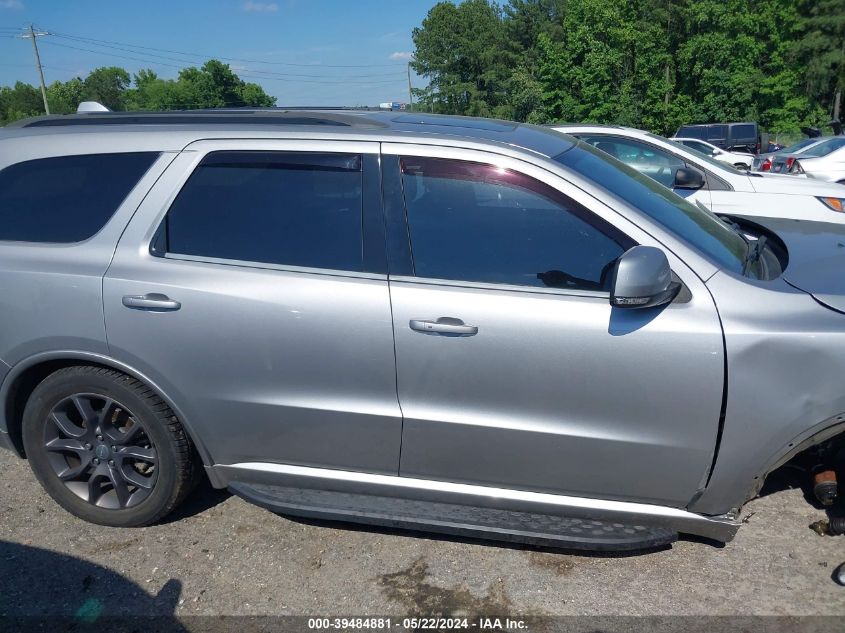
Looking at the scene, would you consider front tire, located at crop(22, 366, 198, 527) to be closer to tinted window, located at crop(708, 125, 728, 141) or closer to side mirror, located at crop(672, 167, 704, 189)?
side mirror, located at crop(672, 167, 704, 189)

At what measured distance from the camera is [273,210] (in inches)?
124

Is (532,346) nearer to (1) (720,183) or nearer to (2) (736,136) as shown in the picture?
(1) (720,183)

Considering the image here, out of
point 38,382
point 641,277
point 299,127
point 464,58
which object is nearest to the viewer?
point 641,277

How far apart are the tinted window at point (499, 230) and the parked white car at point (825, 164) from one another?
1343 cm

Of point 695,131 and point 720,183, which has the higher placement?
point 720,183

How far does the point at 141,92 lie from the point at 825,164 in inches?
4770

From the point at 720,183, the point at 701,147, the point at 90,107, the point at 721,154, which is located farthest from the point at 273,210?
the point at 701,147

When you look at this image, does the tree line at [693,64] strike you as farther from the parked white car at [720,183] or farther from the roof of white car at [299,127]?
the roof of white car at [299,127]

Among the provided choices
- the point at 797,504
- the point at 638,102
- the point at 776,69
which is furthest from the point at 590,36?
the point at 797,504

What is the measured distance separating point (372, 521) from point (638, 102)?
2019 inches

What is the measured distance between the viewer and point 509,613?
113 inches

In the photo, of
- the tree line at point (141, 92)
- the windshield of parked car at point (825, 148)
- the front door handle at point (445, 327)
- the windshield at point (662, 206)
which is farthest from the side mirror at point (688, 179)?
the tree line at point (141, 92)

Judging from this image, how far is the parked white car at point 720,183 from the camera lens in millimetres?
6129

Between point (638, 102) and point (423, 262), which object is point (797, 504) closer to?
point (423, 262)
